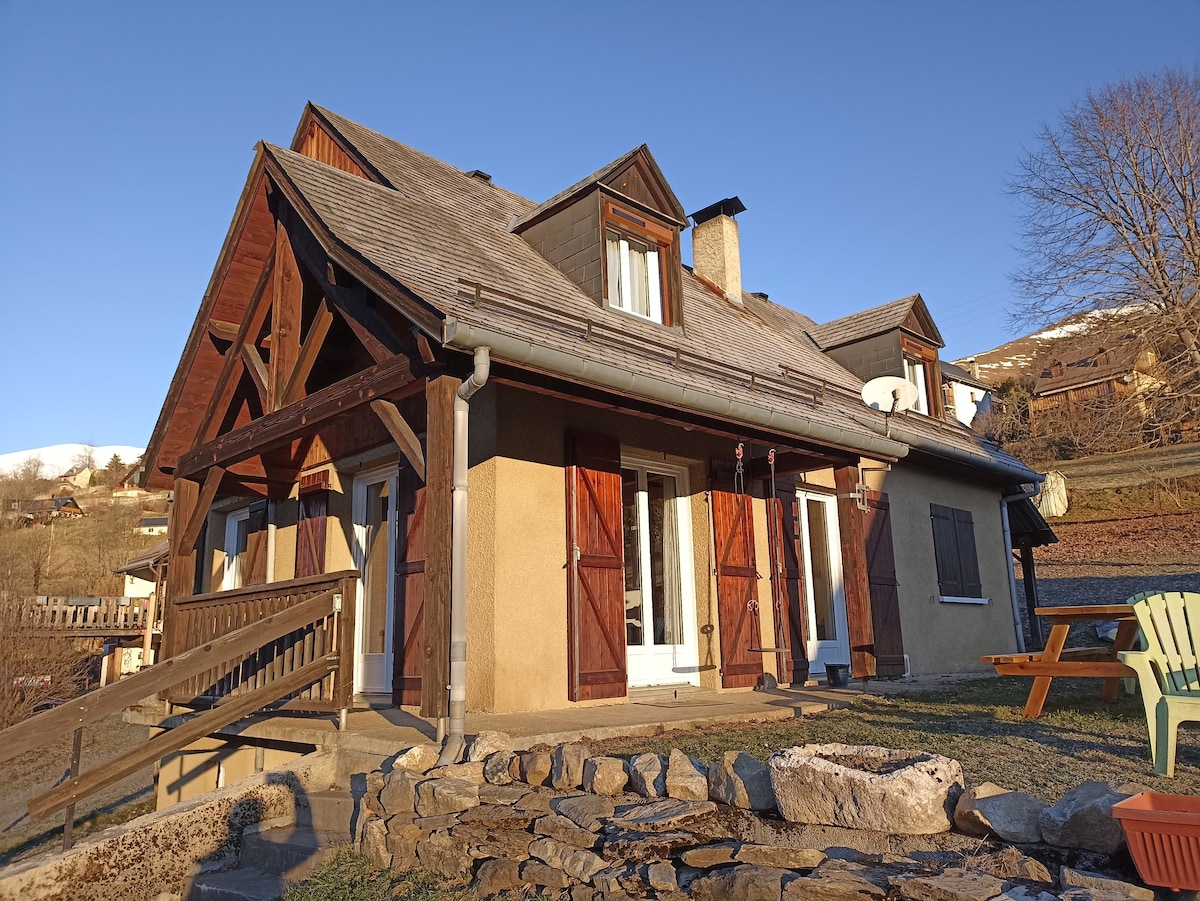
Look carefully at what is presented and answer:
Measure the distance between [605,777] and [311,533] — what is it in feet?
18.6

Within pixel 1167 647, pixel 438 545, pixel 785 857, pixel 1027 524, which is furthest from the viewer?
pixel 1027 524

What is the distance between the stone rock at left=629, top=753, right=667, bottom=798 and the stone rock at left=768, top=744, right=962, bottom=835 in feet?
1.69

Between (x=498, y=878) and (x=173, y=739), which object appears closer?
(x=498, y=878)

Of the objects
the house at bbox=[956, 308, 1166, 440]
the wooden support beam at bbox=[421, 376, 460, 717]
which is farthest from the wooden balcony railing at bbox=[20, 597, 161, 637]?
the house at bbox=[956, 308, 1166, 440]

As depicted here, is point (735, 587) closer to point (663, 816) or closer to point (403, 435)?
point (403, 435)

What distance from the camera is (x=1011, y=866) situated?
239cm

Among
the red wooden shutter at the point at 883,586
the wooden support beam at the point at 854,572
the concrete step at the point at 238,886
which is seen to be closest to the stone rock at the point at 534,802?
the concrete step at the point at 238,886

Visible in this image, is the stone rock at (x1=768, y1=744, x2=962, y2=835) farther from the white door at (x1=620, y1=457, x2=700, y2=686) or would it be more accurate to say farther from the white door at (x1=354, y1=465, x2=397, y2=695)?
the white door at (x1=354, y1=465, x2=397, y2=695)

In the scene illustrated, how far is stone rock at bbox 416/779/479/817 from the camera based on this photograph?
382 cm

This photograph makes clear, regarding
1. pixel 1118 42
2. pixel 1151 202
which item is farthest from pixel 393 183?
pixel 1151 202

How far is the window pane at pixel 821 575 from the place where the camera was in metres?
9.57

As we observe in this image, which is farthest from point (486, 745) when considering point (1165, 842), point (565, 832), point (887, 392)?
point (887, 392)

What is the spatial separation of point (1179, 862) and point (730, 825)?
1.41 meters

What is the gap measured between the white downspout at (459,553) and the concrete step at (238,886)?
41.1 inches
